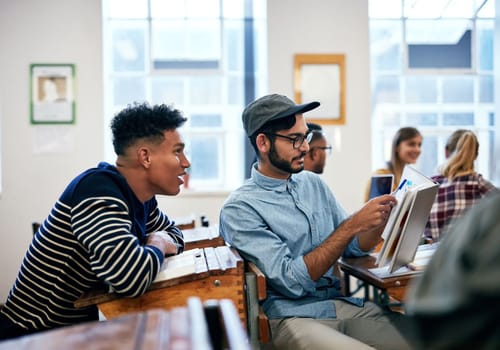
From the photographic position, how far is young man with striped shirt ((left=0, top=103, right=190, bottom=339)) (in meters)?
1.44

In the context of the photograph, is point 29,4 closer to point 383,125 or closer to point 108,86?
point 108,86

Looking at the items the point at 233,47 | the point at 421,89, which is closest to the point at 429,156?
the point at 421,89

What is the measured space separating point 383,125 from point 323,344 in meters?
3.92

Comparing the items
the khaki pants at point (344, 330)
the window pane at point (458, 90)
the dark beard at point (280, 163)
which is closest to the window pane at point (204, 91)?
the window pane at point (458, 90)

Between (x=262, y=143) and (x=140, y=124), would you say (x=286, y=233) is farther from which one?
(x=140, y=124)

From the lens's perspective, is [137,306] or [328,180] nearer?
[137,306]

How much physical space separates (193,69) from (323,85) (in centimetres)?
122

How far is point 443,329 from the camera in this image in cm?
59

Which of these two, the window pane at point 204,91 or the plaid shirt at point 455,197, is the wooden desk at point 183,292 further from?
the window pane at point 204,91

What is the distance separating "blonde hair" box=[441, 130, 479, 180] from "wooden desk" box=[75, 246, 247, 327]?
2474 mm

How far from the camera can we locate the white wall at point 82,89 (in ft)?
15.8

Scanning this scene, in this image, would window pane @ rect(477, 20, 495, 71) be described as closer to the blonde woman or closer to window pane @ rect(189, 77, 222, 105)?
the blonde woman

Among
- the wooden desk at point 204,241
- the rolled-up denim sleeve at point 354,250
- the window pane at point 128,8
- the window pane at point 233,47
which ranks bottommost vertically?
the rolled-up denim sleeve at point 354,250

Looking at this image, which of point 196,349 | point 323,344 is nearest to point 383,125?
point 323,344
